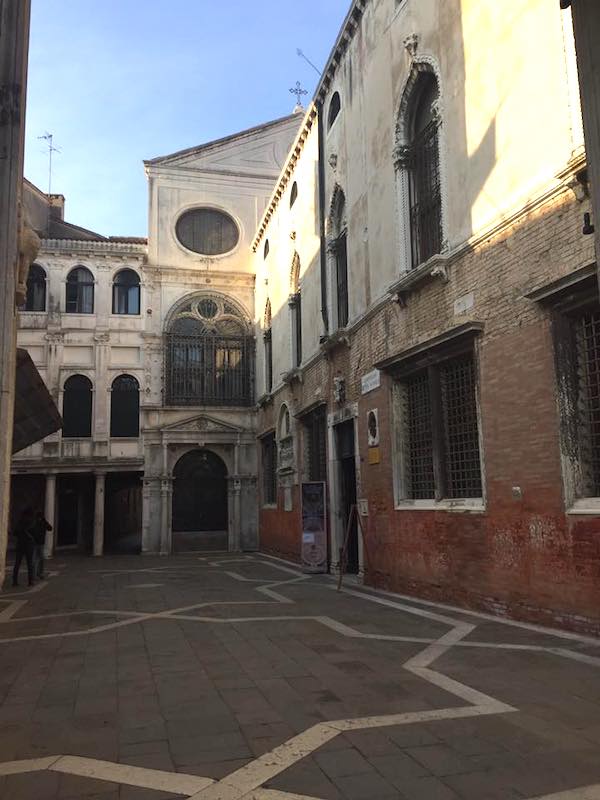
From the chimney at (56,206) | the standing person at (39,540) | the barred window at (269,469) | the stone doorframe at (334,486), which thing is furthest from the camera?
the chimney at (56,206)

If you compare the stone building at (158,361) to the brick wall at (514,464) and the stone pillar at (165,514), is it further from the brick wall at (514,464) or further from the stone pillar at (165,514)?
the brick wall at (514,464)

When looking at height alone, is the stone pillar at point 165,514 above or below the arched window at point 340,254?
below

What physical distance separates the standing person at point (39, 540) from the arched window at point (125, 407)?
8931 millimetres

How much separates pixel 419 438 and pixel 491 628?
13.4 feet

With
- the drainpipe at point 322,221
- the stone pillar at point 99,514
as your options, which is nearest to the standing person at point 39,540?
the stone pillar at point 99,514

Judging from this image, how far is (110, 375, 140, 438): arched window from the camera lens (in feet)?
81.5

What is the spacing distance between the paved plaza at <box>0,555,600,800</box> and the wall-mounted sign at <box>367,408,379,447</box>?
147 inches

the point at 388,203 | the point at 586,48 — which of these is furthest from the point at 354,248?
the point at 586,48

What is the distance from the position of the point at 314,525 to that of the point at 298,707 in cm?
1076

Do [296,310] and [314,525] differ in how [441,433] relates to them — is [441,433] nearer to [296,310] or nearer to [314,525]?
[314,525]

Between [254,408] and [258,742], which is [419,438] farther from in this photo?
→ [254,408]

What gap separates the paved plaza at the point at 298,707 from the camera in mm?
3732

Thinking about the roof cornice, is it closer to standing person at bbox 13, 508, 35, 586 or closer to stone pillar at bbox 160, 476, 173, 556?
stone pillar at bbox 160, 476, 173, 556

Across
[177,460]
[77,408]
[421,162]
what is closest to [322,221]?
[421,162]
